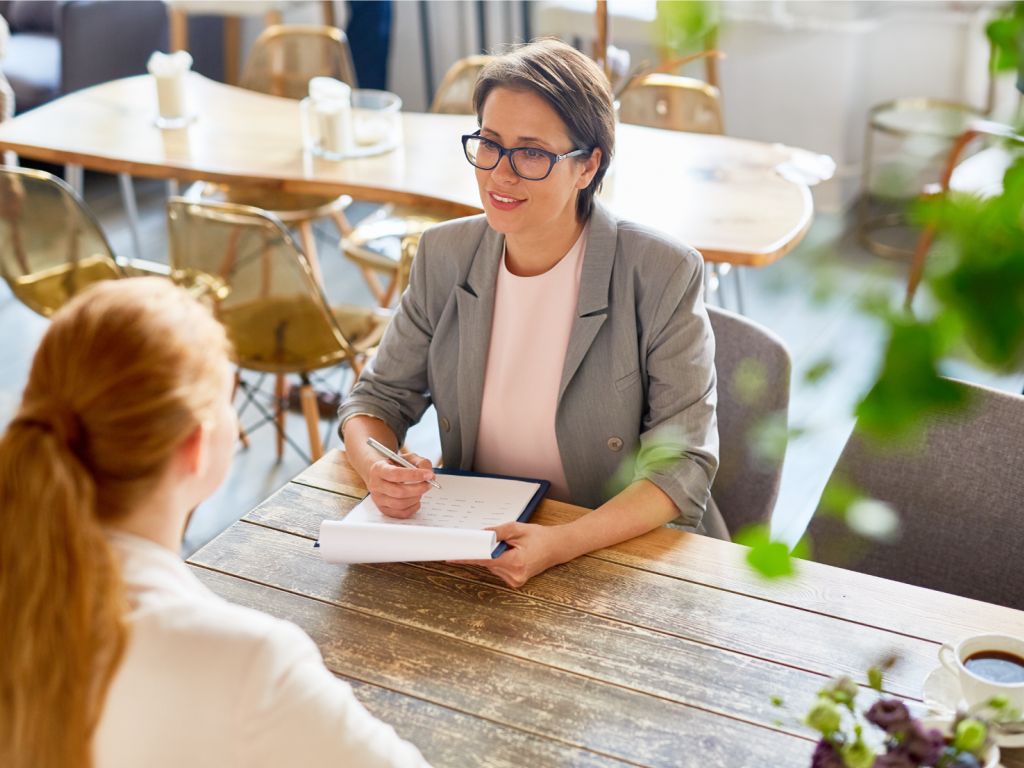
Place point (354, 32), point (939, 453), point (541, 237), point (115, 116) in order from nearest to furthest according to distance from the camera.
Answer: point (939, 453)
point (541, 237)
point (115, 116)
point (354, 32)

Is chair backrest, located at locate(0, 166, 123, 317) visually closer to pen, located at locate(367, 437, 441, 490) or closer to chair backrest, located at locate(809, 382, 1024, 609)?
pen, located at locate(367, 437, 441, 490)

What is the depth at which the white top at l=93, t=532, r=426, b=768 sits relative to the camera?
927 millimetres

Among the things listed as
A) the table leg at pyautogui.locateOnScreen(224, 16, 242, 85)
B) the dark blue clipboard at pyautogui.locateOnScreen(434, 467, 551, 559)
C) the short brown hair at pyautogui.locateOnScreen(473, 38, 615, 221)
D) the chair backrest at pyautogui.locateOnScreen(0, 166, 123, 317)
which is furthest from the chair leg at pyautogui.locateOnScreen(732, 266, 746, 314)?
the table leg at pyautogui.locateOnScreen(224, 16, 242, 85)

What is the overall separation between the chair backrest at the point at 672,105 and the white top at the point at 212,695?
2874 mm

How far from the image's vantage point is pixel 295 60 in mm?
4199

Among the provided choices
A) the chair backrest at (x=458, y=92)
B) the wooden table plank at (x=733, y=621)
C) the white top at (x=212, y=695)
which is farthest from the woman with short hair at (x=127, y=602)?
the chair backrest at (x=458, y=92)

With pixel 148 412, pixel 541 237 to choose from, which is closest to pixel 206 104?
pixel 541 237

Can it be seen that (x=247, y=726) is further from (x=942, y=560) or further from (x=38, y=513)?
(x=942, y=560)

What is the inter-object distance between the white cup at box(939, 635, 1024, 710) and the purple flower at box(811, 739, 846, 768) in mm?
265

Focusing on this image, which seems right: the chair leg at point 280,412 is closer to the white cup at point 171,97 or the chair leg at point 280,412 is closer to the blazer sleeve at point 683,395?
the white cup at point 171,97

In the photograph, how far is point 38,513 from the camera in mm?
902

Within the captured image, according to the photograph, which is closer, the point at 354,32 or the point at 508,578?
the point at 508,578

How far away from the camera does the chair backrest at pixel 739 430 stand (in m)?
1.93

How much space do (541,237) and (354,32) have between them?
3810 mm
